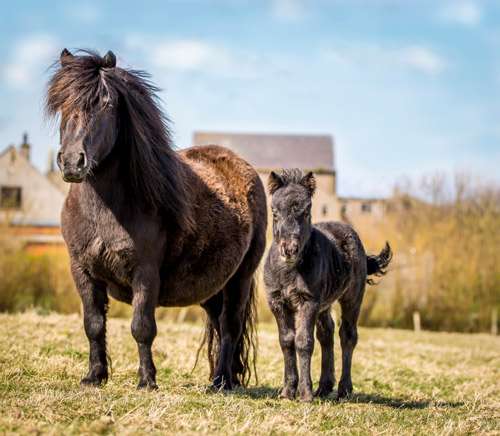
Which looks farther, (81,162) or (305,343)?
(305,343)

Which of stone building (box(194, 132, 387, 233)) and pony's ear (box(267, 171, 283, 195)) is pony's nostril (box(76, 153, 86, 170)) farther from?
stone building (box(194, 132, 387, 233))

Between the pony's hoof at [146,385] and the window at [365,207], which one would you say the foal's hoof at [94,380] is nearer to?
the pony's hoof at [146,385]

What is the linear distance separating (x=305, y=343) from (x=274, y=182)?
1592 mm

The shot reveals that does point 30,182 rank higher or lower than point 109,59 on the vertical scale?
higher

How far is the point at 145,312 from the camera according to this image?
19.0 feet

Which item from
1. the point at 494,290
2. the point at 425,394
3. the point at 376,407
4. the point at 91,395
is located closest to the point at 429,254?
the point at 494,290

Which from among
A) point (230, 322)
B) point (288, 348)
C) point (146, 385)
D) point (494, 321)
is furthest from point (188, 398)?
point (494, 321)

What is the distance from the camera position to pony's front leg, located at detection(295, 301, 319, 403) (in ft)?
19.8

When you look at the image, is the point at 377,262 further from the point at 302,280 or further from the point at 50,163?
the point at 50,163

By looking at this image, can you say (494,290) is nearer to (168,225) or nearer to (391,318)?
(391,318)

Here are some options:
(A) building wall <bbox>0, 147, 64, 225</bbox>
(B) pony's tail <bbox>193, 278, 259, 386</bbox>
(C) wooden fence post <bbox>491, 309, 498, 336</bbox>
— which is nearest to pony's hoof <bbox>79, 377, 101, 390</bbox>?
(B) pony's tail <bbox>193, 278, 259, 386</bbox>

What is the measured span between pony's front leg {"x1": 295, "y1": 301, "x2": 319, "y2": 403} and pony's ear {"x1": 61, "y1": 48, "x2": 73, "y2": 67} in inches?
127

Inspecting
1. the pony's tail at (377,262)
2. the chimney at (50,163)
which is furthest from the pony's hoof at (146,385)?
the chimney at (50,163)

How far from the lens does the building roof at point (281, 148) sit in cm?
6028
